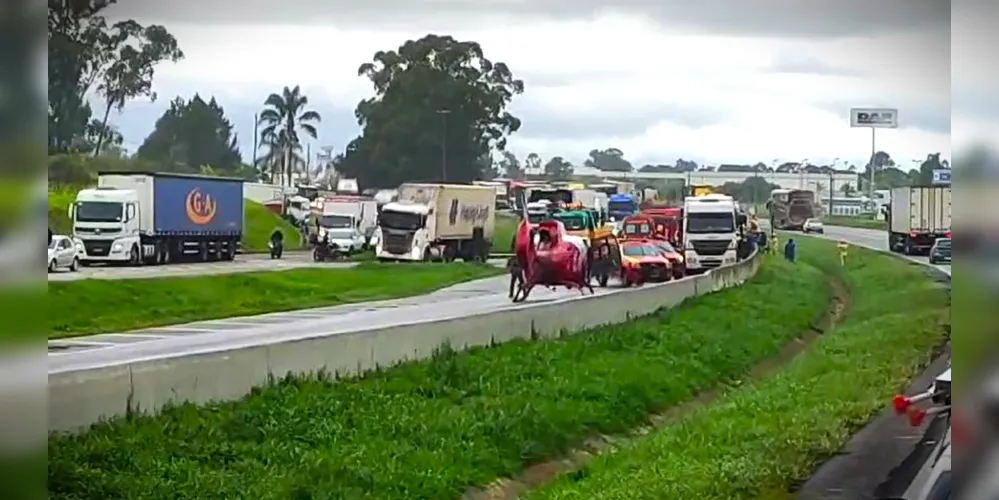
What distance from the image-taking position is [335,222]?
546 cm

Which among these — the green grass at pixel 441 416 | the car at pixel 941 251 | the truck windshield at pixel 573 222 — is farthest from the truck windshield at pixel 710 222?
the car at pixel 941 251

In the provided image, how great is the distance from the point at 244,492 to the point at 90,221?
1.04m

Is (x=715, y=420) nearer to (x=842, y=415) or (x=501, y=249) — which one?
(x=842, y=415)

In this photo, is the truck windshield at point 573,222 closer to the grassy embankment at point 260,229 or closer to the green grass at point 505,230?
the green grass at point 505,230

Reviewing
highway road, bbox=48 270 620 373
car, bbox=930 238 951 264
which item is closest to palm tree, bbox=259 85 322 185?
highway road, bbox=48 270 620 373

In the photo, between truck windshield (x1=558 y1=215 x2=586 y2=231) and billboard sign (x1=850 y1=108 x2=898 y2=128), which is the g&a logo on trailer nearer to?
truck windshield (x1=558 y1=215 x2=586 y2=231)

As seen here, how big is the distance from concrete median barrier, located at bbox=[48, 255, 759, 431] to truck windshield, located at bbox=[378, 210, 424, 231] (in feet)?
1.15

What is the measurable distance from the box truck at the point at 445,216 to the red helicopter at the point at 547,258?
12cm

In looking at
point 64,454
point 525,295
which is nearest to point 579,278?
point 525,295

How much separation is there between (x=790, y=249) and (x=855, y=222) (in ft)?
0.98

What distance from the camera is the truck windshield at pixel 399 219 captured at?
539 cm

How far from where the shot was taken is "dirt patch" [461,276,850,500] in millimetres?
5277

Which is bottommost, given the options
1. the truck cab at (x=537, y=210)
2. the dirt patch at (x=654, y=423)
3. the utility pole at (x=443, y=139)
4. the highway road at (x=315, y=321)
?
the dirt patch at (x=654, y=423)

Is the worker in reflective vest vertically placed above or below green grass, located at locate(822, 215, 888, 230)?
below
